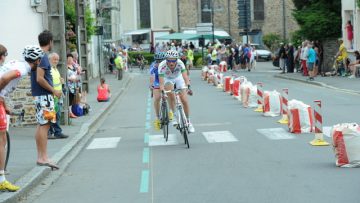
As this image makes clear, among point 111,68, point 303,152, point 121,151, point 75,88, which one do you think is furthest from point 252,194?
point 111,68

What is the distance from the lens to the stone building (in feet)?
279

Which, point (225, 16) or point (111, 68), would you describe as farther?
point (225, 16)

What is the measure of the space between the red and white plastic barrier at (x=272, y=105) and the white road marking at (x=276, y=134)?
352 cm

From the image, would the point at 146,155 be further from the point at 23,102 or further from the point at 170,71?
the point at 23,102

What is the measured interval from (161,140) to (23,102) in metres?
5.06

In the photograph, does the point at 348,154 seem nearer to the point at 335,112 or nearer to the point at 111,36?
the point at 335,112

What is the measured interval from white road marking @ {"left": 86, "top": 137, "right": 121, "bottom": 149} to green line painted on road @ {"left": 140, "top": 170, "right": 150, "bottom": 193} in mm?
4225

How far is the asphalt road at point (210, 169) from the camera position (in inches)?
403

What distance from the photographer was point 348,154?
39.3 ft

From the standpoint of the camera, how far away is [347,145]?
39.3 feet

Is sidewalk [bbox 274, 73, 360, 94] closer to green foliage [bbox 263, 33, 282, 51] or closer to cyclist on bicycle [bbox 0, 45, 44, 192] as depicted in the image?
cyclist on bicycle [bbox 0, 45, 44, 192]

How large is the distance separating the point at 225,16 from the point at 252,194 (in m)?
77.1

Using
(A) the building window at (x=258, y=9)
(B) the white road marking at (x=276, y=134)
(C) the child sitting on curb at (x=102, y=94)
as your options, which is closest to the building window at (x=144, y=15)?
(A) the building window at (x=258, y=9)

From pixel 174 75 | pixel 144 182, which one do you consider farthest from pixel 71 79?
pixel 144 182
